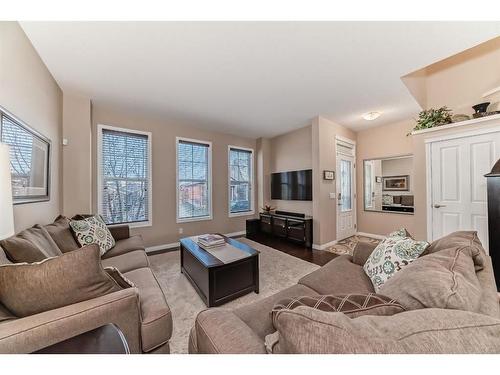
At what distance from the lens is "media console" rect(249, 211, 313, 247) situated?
12.3 ft

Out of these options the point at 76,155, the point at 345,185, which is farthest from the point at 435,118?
the point at 76,155

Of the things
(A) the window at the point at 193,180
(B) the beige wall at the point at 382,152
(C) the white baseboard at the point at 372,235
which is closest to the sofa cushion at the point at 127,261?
(A) the window at the point at 193,180

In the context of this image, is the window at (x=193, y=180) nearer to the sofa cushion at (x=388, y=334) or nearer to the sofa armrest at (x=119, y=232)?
the sofa armrest at (x=119, y=232)

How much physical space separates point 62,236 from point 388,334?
2.55 m

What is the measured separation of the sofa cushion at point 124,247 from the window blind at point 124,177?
1063mm

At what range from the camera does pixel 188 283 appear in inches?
91.5

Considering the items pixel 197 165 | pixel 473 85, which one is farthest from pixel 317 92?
pixel 197 165

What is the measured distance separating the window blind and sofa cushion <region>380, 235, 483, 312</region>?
12.2 feet

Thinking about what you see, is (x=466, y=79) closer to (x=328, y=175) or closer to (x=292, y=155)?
(x=328, y=175)

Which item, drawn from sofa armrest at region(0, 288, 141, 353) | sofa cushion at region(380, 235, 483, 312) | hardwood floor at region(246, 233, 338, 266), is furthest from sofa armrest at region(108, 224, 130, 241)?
sofa cushion at region(380, 235, 483, 312)

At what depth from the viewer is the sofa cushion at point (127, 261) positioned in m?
1.80

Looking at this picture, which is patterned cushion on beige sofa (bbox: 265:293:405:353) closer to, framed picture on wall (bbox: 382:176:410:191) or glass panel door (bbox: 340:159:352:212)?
glass panel door (bbox: 340:159:352:212)

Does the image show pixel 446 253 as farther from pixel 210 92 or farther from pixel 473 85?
pixel 473 85

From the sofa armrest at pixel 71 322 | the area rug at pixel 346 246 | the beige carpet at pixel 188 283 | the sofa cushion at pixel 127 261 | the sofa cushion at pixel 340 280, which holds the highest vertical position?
the sofa armrest at pixel 71 322
